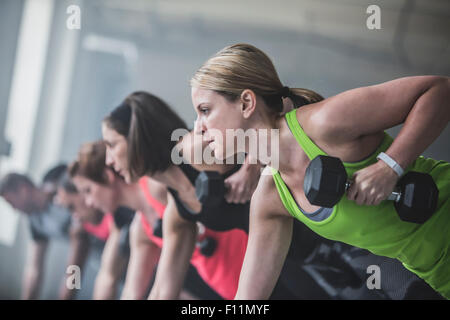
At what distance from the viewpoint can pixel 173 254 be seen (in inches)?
65.2

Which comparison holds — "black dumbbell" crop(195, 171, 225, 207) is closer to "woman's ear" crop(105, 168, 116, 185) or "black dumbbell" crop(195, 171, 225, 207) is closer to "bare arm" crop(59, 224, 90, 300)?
"woman's ear" crop(105, 168, 116, 185)

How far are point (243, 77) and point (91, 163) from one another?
884 mm

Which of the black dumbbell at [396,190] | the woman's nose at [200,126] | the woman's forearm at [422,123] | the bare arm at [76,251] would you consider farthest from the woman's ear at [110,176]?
the woman's forearm at [422,123]

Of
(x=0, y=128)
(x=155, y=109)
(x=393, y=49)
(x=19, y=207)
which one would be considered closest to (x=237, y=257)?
(x=155, y=109)

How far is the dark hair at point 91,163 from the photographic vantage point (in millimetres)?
1790

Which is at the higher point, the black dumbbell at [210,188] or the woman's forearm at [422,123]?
the woman's forearm at [422,123]

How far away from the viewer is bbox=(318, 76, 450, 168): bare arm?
42.2 inches

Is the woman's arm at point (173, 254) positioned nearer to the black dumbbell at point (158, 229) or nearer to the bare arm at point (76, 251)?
the black dumbbell at point (158, 229)

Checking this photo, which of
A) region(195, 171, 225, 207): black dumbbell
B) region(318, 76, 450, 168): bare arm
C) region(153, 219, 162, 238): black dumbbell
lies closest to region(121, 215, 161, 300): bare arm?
region(153, 219, 162, 238): black dumbbell

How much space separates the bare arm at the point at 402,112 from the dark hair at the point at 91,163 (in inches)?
39.7

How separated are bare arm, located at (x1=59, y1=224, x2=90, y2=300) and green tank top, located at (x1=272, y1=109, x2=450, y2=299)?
1008mm

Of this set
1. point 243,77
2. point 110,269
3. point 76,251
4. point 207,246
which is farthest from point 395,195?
point 76,251

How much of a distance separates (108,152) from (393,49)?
108 centimetres

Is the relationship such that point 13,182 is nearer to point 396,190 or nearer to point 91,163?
point 91,163
